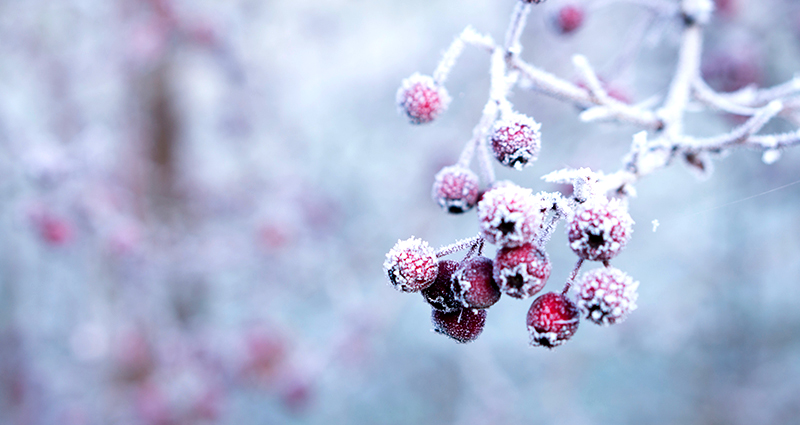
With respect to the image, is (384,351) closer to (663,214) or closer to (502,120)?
(663,214)

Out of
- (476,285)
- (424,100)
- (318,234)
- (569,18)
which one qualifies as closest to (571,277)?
(476,285)

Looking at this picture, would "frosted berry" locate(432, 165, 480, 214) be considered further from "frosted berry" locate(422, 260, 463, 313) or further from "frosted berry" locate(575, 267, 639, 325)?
"frosted berry" locate(575, 267, 639, 325)

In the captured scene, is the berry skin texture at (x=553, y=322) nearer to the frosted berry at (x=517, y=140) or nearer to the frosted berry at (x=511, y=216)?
Answer: the frosted berry at (x=511, y=216)

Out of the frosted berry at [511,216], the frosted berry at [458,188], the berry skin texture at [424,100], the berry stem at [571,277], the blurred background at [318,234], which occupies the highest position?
the blurred background at [318,234]

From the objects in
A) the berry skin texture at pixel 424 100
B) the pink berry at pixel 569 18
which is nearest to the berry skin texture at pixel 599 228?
the berry skin texture at pixel 424 100

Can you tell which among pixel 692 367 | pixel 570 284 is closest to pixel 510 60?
pixel 570 284
